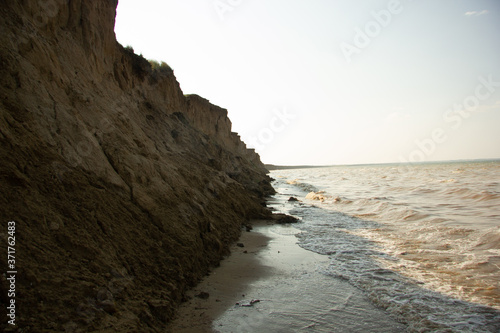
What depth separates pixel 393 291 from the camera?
486cm

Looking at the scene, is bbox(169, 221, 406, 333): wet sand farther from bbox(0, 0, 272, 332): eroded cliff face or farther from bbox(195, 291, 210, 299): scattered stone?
bbox(0, 0, 272, 332): eroded cliff face

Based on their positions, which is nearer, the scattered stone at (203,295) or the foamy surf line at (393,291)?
the foamy surf line at (393,291)

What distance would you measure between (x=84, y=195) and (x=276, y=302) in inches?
134

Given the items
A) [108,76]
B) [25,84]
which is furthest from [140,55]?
[25,84]

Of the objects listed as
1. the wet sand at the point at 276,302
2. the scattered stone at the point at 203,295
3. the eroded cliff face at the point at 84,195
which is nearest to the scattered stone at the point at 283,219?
the eroded cliff face at the point at 84,195

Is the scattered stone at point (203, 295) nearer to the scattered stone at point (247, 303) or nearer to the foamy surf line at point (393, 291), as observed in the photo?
the scattered stone at point (247, 303)

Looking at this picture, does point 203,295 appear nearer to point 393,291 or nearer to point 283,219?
point 393,291

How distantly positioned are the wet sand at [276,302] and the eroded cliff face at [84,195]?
371 mm

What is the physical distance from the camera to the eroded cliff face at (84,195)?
2779 millimetres

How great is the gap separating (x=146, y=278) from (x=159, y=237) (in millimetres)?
977

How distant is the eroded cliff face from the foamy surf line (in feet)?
9.22

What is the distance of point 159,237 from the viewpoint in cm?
479

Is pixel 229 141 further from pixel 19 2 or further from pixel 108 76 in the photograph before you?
pixel 19 2

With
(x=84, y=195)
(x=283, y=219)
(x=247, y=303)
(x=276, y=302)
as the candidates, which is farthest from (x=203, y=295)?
(x=283, y=219)
